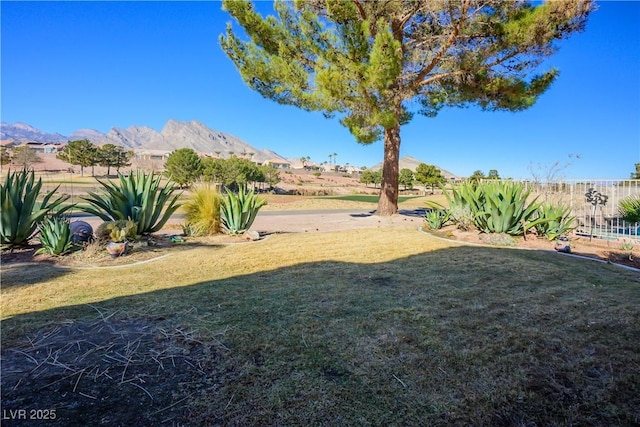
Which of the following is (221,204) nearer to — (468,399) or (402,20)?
(468,399)

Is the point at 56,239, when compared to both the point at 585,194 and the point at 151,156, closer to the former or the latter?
the point at 585,194

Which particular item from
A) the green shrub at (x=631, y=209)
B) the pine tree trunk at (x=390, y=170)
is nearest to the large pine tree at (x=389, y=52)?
the pine tree trunk at (x=390, y=170)

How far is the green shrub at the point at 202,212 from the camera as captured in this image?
25.3 feet

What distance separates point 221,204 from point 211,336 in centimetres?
576

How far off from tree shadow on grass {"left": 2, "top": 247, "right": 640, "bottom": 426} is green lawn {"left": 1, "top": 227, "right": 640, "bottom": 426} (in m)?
0.01

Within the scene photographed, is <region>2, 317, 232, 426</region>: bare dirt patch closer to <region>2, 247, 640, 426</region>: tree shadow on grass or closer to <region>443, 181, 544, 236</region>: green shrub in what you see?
<region>2, 247, 640, 426</region>: tree shadow on grass

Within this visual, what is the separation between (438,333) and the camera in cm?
253

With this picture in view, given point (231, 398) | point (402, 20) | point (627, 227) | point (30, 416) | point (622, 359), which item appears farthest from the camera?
point (402, 20)

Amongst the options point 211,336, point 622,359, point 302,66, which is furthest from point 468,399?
point 302,66

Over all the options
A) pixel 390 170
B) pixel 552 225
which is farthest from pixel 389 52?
pixel 552 225

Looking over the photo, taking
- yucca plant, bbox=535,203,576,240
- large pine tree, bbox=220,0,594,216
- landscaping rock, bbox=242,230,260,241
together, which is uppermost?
→ large pine tree, bbox=220,0,594,216

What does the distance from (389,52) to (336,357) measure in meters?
9.59

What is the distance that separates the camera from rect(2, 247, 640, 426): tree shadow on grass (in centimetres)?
167

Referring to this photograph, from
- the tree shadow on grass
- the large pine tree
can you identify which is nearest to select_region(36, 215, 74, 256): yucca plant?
the tree shadow on grass
